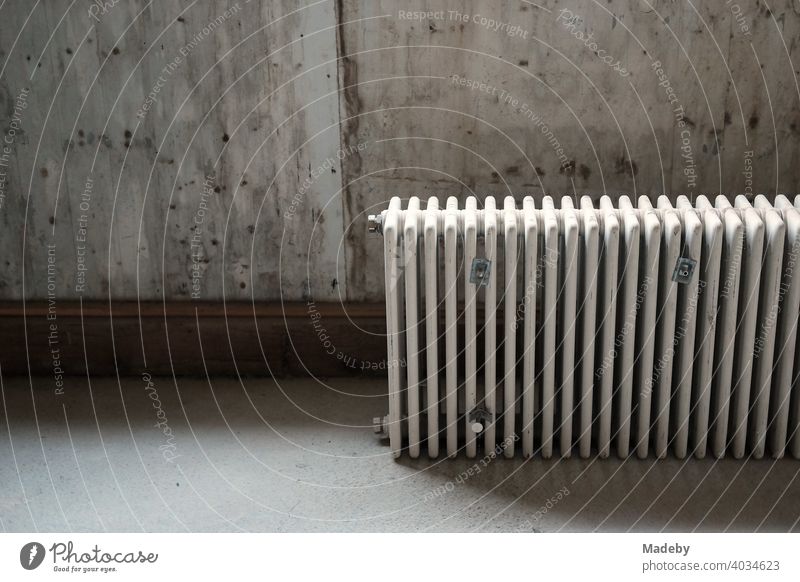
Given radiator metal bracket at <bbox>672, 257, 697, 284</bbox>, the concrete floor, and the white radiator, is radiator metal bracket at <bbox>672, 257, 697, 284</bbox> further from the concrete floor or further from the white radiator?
the concrete floor

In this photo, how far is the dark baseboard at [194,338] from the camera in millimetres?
3246

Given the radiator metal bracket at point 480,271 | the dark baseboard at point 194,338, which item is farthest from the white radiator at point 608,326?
the dark baseboard at point 194,338

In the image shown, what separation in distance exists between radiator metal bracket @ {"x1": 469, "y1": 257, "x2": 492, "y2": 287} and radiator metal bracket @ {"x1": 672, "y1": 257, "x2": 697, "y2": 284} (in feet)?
1.54

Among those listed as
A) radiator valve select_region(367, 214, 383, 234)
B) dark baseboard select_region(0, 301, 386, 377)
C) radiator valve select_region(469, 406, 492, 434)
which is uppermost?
radiator valve select_region(367, 214, 383, 234)

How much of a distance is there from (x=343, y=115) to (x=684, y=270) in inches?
42.7

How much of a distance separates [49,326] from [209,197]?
686 mm

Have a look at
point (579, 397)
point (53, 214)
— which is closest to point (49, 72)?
point (53, 214)

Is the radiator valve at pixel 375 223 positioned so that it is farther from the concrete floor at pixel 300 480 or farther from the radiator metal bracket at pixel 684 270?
the radiator metal bracket at pixel 684 270

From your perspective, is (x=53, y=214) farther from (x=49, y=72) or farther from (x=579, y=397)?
(x=579, y=397)

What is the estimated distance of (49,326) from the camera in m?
3.29

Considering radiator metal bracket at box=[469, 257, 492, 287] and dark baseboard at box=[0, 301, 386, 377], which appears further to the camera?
dark baseboard at box=[0, 301, 386, 377]
